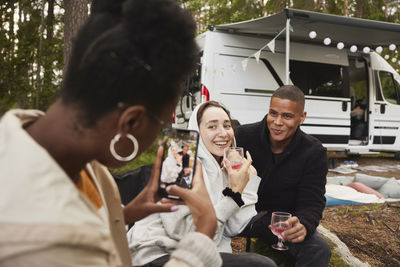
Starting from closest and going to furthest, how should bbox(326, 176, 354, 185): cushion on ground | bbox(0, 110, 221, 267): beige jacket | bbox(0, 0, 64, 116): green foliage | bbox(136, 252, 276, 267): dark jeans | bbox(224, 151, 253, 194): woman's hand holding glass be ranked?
bbox(0, 110, 221, 267): beige jacket
bbox(136, 252, 276, 267): dark jeans
bbox(224, 151, 253, 194): woman's hand holding glass
bbox(326, 176, 354, 185): cushion on ground
bbox(0, 0, 64, 116): green foliage

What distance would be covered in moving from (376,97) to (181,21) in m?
9.04

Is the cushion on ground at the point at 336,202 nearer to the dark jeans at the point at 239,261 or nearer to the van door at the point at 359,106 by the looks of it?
the dark jeans at the point at 239,261

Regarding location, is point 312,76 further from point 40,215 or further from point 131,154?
point 40,215

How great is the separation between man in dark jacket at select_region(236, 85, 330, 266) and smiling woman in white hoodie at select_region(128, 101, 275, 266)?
1.09 ft

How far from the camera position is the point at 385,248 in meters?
3.54

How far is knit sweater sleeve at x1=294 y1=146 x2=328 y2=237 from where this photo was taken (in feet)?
8.27

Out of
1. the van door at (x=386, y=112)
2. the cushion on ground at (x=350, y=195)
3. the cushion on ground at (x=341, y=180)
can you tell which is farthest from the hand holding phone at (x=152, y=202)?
the van door at (x=386, y=112)

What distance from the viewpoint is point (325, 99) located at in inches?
318

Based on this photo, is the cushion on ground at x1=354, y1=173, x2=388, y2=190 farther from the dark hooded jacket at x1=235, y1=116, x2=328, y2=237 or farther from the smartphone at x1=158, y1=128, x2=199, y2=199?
the smartphone at x1=158, y1=128, x2=199, y2=199

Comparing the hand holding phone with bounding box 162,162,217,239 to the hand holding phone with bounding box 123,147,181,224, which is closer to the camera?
the hand holding phone with bounding box 162,162,217,239

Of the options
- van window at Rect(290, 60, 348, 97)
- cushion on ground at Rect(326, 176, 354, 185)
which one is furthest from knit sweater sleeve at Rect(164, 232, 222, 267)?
van window at Rect(290, 60, 348, 97)

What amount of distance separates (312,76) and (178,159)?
23.9 feet

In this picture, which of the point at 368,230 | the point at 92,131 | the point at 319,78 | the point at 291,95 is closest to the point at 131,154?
the point at 92,131

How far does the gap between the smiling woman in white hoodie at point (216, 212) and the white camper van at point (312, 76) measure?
4098mm
